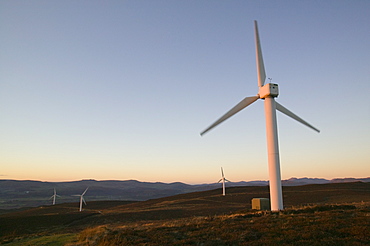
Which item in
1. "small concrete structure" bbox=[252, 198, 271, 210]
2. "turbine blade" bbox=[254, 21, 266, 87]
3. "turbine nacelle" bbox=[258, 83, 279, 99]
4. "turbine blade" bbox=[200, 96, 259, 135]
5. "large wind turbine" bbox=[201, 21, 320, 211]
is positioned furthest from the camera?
"turbine blade" bbox=[254, 21, 266, 87]

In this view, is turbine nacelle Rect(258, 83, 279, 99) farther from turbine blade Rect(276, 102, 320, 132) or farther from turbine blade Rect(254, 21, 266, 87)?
turbine blade Rect(276, 102, 320, 132)

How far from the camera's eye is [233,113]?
30047 millimetres

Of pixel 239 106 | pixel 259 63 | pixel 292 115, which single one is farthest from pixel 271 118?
pixel 259 63

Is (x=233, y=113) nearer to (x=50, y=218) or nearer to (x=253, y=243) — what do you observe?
(x=253, y=243)

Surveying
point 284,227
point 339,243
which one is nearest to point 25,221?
point 284,227

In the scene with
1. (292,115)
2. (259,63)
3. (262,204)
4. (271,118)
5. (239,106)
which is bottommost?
(262,204)

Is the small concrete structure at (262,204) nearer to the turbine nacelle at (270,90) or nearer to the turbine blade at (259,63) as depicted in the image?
the turbine nacelle at (270,90)

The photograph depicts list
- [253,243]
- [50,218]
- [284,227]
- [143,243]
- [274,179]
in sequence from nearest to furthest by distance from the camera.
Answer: [253,243], [143,243], [284,227], [274,179], [50,218]

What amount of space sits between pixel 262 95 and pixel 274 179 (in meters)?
8.86

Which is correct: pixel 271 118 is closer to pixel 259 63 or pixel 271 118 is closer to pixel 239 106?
pixel 239 106

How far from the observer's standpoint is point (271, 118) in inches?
1070

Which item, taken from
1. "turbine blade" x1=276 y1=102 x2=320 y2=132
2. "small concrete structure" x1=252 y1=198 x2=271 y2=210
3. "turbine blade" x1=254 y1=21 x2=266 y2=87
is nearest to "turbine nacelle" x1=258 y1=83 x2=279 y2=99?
"turbine blade" x1=254 y1=21 x2=266 y2=87

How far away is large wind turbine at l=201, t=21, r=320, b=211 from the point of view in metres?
26.2

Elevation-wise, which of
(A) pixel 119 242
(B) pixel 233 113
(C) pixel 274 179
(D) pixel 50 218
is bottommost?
(D) pixel 50 218
